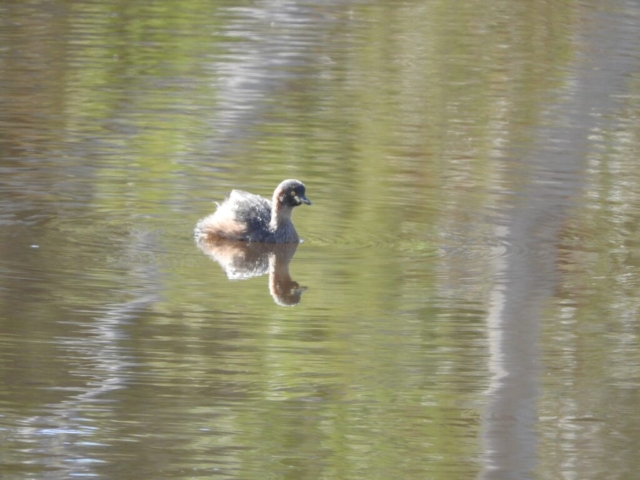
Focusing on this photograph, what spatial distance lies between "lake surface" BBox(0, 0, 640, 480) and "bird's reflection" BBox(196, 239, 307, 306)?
1.6 inches

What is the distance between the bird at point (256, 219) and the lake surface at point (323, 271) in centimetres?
17

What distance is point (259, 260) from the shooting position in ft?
31.1

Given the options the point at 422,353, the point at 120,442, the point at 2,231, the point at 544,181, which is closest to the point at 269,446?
the point at 120,442

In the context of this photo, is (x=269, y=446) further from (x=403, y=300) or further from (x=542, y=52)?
(x=542, y=52)

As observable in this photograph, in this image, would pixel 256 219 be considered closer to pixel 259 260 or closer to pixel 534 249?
pixel 259 260

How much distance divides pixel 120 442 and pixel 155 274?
8.56ft

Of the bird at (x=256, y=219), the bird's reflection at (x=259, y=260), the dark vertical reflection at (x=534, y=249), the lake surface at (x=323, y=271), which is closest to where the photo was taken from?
the lake surface at (x=323, y=271)

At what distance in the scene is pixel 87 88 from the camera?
15289 millimetres

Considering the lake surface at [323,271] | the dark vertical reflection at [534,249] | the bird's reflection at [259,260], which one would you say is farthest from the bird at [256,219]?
the dark vertical reflection at [534,249]

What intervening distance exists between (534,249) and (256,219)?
5.76 ft

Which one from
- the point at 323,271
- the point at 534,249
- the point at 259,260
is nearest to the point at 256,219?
the point at 259,260

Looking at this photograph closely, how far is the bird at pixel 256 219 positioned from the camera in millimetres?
9688

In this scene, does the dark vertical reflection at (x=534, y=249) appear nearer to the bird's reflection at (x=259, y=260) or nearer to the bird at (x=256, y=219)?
the bird's reflection at (x=259, y=260)

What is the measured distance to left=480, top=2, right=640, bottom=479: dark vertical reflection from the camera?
641 cm
